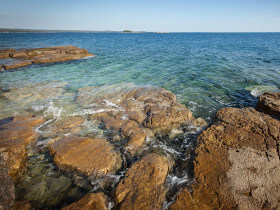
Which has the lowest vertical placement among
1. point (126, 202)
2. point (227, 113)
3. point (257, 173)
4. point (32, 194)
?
point (32, 194)

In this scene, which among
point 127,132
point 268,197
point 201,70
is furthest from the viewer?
point 201,70

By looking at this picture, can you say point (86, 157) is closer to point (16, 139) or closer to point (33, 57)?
point (16, 139)

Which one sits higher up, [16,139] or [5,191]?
[5,191]

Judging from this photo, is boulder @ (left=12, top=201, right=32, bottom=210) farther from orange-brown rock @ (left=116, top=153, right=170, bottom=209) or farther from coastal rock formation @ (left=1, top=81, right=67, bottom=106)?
coastal rock formation @ (left=1, top=81, right=67, bottom=106)

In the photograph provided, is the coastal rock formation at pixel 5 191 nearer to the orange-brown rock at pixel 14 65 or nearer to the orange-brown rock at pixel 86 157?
the orange-brown rock at pixel 86 157

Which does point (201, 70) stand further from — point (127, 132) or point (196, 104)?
point (127, 132)

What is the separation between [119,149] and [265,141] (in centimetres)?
424

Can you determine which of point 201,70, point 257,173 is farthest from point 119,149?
point 201,70

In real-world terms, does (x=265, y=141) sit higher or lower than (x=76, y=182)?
higher

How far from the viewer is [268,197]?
9.19 feet

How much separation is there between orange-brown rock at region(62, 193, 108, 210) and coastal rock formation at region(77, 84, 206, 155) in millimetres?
1657

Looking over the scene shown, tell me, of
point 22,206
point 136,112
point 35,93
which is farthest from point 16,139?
point 35,93

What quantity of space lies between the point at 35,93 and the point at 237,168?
10.7m

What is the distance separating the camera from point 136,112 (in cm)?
637
